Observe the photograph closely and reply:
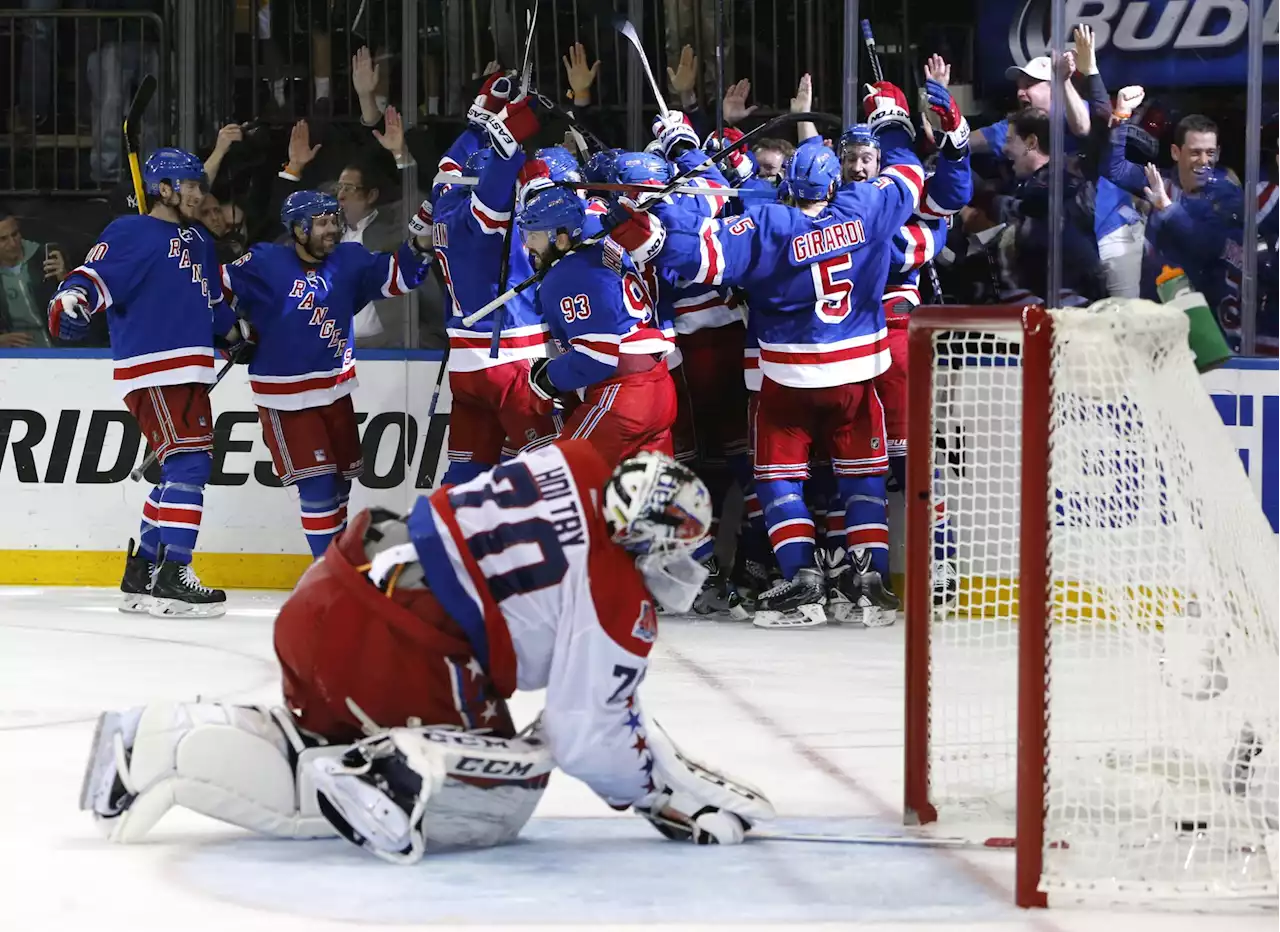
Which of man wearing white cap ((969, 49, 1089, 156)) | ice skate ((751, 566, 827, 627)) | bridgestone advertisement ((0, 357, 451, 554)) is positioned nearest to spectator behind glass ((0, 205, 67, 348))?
bridgestone advertisement ((0, 357, 451, 554))

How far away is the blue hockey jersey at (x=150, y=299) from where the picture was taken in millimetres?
5844

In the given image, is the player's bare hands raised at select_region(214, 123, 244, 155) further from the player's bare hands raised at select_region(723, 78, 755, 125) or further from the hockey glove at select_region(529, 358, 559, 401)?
the player's bare hands raised at select_region(723, 78, 755, 125)

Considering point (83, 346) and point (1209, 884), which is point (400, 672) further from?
point (83, 346)

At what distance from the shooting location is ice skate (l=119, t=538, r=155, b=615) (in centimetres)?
593

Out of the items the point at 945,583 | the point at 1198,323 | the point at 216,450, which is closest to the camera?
the point at 1198,323

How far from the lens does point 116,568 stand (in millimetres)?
6492

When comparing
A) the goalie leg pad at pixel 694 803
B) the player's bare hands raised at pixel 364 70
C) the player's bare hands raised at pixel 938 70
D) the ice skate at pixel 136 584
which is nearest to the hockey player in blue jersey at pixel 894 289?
the player's bare hands raised at pixel 938 70

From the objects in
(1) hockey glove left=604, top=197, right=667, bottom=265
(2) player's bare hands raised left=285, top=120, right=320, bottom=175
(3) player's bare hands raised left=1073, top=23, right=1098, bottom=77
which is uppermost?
(3) player's bare hands raised left=1073, top=23, right=1098, bottom=77

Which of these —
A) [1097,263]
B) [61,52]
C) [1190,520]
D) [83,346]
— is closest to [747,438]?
[1097,263]

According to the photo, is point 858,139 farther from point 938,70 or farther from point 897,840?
point 897,840

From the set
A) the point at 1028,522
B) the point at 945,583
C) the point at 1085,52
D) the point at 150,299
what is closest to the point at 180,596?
the point at 150,299

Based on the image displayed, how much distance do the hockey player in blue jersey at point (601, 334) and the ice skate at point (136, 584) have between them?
1444mm

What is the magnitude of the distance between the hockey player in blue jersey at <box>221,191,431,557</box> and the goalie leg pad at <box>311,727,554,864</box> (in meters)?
3.29

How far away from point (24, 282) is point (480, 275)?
170 cm
